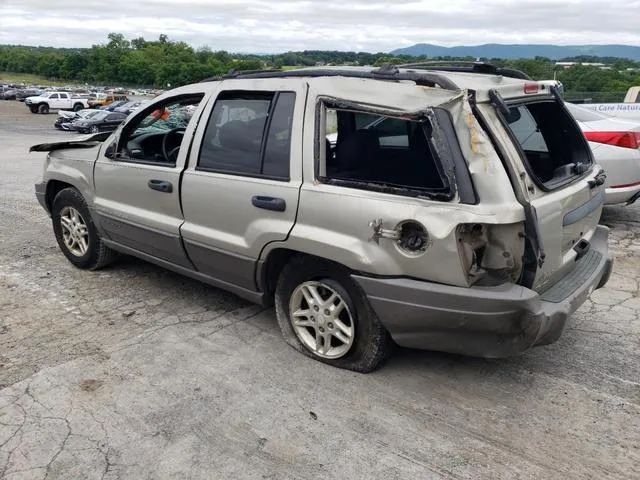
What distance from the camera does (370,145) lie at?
4184 mm

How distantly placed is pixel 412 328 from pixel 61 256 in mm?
4086

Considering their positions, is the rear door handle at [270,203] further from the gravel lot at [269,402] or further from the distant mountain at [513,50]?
the distant mountain at [513,50]

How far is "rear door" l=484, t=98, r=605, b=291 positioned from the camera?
313 centimetres

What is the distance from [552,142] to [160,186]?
9.20 feet

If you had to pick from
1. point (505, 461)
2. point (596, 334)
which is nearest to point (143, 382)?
point (505, 461)

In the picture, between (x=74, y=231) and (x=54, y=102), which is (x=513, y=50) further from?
(x=74, y=231)

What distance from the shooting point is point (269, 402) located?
3303mm

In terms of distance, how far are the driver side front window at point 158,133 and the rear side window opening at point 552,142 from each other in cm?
240

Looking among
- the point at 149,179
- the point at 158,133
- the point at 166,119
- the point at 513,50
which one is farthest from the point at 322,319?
the point at 513,50

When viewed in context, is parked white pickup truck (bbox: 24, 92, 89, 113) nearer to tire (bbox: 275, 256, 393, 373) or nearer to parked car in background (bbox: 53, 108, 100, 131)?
parked car in background (bbox: 53, 108, 100, 131)

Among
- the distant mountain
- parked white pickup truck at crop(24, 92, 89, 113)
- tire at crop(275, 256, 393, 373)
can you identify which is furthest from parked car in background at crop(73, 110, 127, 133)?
the distant mountain

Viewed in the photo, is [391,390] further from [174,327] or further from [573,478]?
[174,327]

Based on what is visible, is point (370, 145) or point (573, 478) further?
point (370, 145)

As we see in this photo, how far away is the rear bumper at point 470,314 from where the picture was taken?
2.96m
